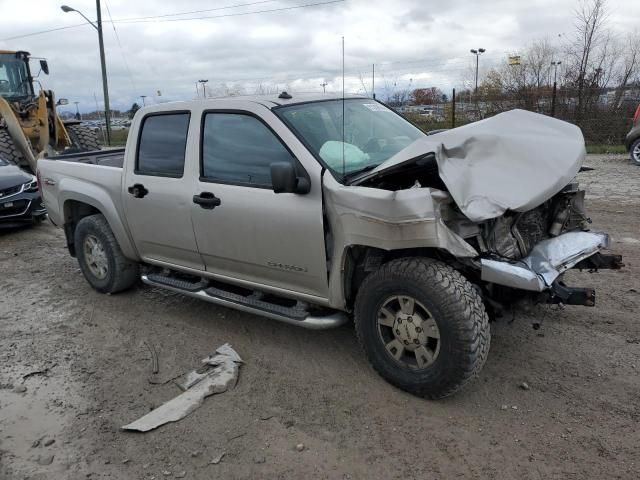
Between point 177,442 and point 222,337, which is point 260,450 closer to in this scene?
point 177,442

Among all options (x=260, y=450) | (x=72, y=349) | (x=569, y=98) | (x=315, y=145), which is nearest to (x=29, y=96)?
(x=72, y=349)

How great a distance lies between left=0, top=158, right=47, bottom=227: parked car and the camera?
863 centimetres

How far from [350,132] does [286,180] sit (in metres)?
0.90

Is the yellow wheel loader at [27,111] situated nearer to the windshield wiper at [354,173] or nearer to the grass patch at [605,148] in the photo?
the windshield wiper at [354,173]

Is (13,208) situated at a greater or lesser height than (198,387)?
greater

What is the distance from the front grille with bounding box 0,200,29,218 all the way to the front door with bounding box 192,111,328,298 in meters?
5.63

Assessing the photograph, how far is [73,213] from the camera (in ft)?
19.9

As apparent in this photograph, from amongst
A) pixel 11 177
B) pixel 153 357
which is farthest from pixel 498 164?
pixel 11 177

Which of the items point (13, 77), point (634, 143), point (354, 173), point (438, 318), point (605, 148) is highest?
point (13, 77)

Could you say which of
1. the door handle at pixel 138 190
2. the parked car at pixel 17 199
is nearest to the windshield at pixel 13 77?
the parked car at pixel 17 199

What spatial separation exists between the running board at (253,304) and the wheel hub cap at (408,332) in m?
0.39

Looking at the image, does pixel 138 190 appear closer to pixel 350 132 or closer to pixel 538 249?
pixel 350 132

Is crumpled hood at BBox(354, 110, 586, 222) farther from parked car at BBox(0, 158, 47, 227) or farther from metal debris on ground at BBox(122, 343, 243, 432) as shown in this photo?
parked car at BBox(0, 158, 47, 227)

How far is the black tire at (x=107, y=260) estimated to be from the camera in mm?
5527
